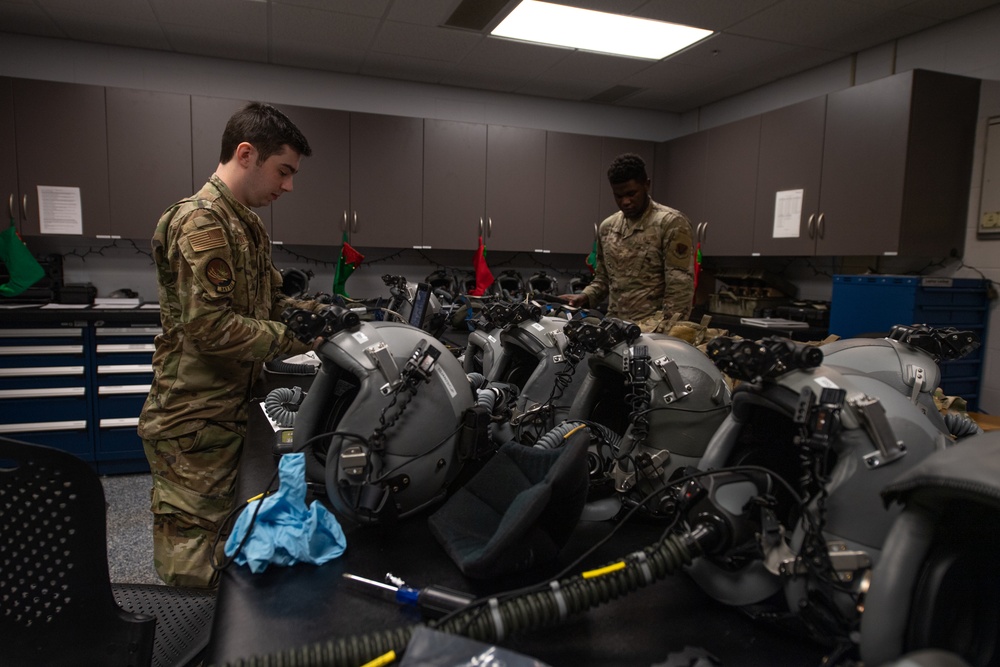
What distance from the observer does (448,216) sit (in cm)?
466

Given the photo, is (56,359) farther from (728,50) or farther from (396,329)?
(728,50)

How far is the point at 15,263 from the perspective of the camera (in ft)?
11.9

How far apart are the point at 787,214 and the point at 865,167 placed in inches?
23.3

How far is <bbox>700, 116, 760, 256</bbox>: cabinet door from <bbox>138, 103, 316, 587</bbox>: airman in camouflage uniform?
3.60m

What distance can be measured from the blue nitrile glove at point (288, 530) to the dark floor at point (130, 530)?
1505 millimetres

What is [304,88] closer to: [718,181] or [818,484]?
[718,181]

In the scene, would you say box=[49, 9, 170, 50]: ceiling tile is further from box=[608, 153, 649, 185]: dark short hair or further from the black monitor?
box=[608, 153, 649, 185]: dark short hair

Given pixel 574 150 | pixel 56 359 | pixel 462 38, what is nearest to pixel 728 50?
pixel 574 150

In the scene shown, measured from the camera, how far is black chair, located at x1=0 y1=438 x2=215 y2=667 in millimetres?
916

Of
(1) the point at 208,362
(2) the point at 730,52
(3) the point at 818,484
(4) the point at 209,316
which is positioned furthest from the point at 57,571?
(2) the point at 730,52

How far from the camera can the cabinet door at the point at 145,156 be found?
12.7ft

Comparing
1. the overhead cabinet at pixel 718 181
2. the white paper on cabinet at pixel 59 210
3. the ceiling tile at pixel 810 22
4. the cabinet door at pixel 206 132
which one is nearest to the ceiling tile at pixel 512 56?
the ceiling tile at pixel 810 22

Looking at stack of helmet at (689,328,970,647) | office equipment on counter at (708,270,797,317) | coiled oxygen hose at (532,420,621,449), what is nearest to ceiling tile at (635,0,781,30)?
office equipment on counter at (708,270,797,317)

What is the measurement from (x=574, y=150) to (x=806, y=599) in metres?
4.65
